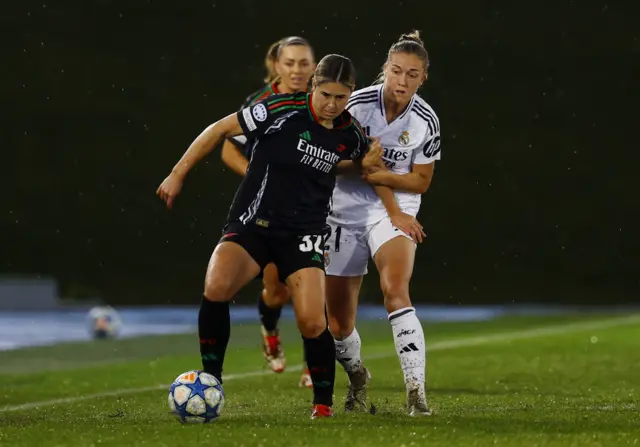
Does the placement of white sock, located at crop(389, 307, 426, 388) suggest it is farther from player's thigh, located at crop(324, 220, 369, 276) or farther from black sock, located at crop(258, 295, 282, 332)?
black sock, located at crop(258, 295, 282, 332)

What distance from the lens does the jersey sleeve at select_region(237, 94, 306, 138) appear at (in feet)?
20.6

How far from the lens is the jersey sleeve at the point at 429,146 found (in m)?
6.89

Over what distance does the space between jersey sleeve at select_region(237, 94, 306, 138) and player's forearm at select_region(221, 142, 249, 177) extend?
210 cm

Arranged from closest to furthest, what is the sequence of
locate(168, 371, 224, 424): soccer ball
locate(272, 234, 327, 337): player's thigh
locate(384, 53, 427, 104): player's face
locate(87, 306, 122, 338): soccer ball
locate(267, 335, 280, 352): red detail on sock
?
locate(168, 371, 224, 424): soccer ball < locate(272, 234, 327, 337): player's thigh < locate(384, 53, 427, 104): player's face < locate(267, 335, 280, 352): red detail on sock < locate(87, 306, 122, 338): soccer ball

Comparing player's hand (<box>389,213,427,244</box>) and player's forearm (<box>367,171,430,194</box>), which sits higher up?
player's forearm (<box>367,171,430,194</box>)

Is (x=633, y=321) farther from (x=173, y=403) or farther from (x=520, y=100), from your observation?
(x=173, y=403)

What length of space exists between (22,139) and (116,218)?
7.26ft

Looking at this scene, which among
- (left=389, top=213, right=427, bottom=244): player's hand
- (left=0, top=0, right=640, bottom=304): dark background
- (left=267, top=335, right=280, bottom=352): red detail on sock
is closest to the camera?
(left=389, top=213, right=427, bottom=244): player's hand

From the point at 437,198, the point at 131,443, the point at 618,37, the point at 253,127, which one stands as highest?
the point at 618,37

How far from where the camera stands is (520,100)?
22031mm

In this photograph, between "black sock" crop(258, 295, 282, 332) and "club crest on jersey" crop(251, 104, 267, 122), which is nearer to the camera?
"club crest on jersey" crop(251, 104, 267, 122)

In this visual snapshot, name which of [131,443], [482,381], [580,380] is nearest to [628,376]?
[580,380]

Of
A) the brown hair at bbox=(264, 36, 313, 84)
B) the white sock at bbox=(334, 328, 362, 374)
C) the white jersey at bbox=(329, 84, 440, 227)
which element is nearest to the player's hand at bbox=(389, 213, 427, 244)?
the white jersey at bbox=(329, 84, 440, 227)

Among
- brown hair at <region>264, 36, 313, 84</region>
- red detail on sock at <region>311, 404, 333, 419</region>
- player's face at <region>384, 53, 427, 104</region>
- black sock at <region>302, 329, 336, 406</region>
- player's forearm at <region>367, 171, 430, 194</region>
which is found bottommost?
red detail on sock at <region>311, 404, 333, 419</region>
